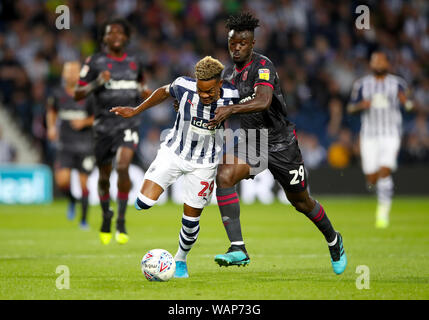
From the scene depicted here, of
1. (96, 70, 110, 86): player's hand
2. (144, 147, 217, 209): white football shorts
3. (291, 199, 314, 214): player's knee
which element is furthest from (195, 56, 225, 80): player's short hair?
(96, 70, 110, 86): player's hand

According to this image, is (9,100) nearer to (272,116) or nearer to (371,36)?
(371,36)

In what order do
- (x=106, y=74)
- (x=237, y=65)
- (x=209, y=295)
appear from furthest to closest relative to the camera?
(x=106, y=74) → (x=237, y=65) → (x=209, y=295)

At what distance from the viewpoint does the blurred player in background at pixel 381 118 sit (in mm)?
11688

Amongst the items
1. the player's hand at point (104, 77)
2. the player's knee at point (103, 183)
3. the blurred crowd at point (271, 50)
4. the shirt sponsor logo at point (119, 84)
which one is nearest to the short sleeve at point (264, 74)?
the player's hand at point (104, 77)

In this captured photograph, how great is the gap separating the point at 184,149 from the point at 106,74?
2732 millimetres

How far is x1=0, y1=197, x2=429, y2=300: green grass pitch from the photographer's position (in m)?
5.43

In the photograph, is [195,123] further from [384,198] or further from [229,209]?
[384,198]

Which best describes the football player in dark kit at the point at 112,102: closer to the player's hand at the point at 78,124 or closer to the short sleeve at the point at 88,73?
the short sleeve at the point at 88,73

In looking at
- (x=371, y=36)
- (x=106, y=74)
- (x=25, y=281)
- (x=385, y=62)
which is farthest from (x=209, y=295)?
(x=371, y=36)

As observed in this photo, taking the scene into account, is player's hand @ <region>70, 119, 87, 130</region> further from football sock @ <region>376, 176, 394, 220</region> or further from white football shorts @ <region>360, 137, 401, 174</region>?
football sock @ <region>376, 176, 394, 220</region>

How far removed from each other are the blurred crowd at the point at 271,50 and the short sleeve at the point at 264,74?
11148 millimetres

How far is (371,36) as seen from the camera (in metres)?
20.6

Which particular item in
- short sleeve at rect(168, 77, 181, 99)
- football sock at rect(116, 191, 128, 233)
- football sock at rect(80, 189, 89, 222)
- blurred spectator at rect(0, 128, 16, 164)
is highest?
short sleeve at rect(168, 77, 181, 99)

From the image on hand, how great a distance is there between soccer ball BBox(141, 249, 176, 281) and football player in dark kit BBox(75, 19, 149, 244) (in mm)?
3088
